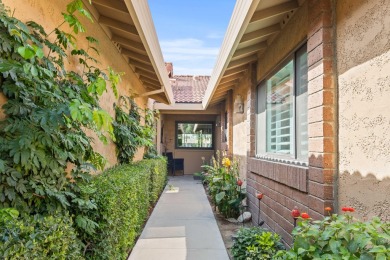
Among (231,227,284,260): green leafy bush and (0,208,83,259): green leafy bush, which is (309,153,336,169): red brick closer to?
(231,227,284,260): green leafy bush

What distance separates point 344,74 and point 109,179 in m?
2.77

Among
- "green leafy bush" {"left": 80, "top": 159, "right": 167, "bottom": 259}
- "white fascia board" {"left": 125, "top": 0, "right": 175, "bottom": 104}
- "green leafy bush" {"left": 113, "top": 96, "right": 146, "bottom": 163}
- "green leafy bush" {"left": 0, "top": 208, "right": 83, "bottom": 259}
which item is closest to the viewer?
"green leafy bush" {"left": 0, "top": 208, "right": 83, "bottom": 259}

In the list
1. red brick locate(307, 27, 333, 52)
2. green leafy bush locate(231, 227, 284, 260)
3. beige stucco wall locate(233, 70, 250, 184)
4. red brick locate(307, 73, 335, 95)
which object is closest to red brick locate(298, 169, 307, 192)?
green leafy bush locate(231, 227, 284, 260)

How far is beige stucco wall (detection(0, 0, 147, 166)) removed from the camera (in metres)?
2.39

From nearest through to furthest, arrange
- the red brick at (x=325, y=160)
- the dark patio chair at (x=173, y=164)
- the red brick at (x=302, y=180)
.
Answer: the red brick at (x=325, y=160) < the red brick at (x=302, y=180) < the dark patio chair at (x=173, y=164)

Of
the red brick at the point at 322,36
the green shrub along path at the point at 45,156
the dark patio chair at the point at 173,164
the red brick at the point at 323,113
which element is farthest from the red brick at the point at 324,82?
the dark patio chair at the point at 173,164

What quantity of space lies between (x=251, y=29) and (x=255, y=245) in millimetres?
2914

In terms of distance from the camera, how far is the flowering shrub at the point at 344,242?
1.88 metres

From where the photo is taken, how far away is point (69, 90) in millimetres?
2674

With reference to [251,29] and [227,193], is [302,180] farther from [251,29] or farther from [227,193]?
[227,193]

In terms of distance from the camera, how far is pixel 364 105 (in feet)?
8.10

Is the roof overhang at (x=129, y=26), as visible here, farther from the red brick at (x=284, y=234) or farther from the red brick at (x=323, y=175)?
the red brick at (x=284, y=234)

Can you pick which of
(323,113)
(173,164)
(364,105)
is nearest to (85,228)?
(323,113)

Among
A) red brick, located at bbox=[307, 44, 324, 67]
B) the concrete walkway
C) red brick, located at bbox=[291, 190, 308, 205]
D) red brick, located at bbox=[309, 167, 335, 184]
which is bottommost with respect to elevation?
the concrete walkway
